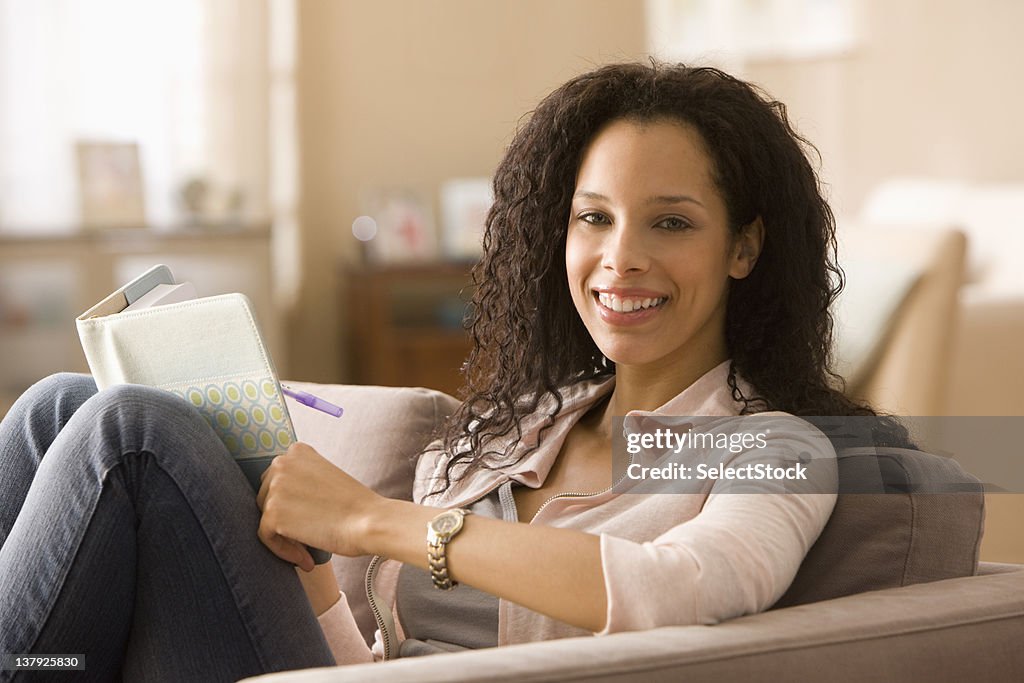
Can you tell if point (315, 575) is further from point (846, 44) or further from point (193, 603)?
point (846, 44)

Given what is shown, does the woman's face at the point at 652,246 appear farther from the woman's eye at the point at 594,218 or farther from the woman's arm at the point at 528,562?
the woman's arm at the point at 528,562

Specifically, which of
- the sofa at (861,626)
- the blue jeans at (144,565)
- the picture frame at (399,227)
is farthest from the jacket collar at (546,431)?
the picture frame at (399,227)

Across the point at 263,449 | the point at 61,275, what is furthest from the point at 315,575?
the point at 61,275

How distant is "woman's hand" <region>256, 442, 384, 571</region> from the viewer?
1.27 meters

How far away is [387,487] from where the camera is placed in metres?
1.72

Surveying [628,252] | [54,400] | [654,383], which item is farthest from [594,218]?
[54,400]

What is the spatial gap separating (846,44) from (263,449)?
4.06 m

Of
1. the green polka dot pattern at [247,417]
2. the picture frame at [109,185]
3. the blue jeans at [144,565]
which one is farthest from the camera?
the picture frame at [109,185]

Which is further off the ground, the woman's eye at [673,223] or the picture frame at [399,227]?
the woman's eye at [673,223]

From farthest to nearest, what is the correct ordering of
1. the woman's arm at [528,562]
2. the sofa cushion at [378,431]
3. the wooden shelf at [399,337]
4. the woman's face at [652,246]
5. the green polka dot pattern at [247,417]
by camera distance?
1. the wooden shelf at [399,337]
2. the sofa cushion at [378,431]
3. the woman's face at [652,246]
4. the green polka dot pattern at [247,417]
5. the woman's arm at [528,562]

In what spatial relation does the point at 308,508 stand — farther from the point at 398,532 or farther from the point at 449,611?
the point at 449,611

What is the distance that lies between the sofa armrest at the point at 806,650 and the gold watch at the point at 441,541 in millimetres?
145

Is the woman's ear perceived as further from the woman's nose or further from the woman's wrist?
the woman's wrist

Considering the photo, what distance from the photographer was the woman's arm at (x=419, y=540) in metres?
1.14
